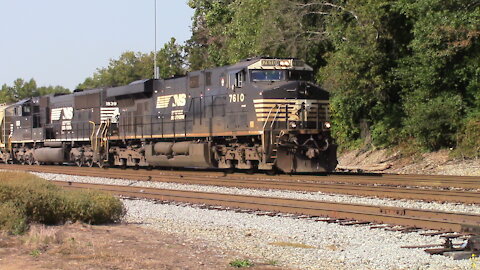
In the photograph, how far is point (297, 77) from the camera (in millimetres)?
18891

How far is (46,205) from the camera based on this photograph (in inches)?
376

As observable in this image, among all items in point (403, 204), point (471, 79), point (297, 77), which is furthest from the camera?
point (471, 79)

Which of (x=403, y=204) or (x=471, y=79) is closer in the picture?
(x=403, y=204)

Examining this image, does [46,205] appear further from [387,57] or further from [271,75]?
[387,57]

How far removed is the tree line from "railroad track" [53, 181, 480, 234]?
35.8ft

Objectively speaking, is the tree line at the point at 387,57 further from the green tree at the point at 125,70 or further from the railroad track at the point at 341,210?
the green tree at the point at 125,70

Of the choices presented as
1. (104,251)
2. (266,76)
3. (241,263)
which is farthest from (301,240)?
(266,76)

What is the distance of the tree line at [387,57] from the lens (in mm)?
21391

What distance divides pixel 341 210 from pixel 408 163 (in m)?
13.0

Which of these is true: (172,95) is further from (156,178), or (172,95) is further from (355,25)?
(355,25)

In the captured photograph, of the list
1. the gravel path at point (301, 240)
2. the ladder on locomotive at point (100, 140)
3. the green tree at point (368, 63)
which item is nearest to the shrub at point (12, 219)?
the gravel path at point (301, 240)

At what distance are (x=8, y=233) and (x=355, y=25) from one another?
65.5 ft

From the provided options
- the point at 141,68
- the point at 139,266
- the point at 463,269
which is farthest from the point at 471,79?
the point at 141,68

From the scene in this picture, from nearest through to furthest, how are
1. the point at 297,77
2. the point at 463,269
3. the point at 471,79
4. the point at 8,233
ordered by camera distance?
the point at 463,269
the point at 8,233
the point at 297,77
the point at 471,79
